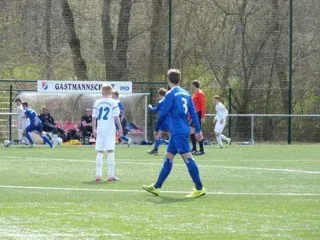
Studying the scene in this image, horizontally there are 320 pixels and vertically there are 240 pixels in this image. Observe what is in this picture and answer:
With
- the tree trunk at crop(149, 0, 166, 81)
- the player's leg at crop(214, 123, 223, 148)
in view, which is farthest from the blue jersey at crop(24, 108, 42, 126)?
the tree trunk at crop(149, 0, 166, 81)

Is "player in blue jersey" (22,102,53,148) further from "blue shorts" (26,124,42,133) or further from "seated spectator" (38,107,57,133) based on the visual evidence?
"seated spectator" (38,107,57,133)

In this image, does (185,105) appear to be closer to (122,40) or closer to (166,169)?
(166,169)

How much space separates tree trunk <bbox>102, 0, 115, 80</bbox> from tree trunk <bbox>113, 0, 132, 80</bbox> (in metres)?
0.23

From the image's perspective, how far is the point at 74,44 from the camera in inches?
1539

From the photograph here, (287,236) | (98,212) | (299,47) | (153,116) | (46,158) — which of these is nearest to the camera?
(287,236)

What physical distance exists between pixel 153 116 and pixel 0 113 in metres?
5.80

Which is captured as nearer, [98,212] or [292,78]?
[98,212]

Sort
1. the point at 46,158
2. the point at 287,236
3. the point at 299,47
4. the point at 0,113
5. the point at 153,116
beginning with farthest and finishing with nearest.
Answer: the point at 299,47
the point at 153,116
the point at 0,113
the point at 46,158
the point at 287,236

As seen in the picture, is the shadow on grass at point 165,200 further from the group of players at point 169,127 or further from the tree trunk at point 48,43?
the tree trunk at point 48,43

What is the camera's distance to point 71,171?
801 inches

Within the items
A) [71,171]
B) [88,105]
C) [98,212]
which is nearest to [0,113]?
[88,105]

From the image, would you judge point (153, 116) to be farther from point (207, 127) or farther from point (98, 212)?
point (98, 212)

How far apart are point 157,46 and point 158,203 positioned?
23671mm

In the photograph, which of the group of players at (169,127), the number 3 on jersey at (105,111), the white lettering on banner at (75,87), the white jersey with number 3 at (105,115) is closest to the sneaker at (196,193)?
the group of players at (169,127)
